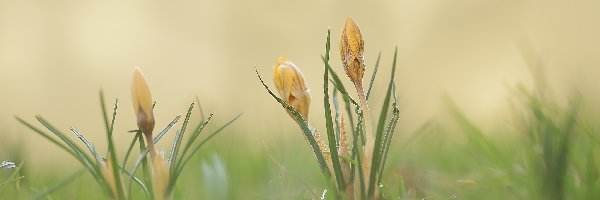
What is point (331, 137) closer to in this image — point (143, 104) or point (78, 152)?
point (143, 104)

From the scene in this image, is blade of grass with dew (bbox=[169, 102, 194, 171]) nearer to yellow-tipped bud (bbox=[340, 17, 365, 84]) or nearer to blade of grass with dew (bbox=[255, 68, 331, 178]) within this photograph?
blade of grass with dew (bbox=[255, 68, 331, 178])

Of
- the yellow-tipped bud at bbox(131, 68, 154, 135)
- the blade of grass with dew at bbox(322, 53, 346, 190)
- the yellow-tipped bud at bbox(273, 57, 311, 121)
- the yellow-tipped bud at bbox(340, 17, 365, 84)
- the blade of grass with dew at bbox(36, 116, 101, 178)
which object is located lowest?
the blade of grass with dew at bbox(36, 116, 101, 178)

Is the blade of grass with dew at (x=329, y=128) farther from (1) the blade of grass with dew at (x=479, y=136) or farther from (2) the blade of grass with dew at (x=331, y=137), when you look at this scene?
(1) the blade of grass with dew at (x=479, y=136)

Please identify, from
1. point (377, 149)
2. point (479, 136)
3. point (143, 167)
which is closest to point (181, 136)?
point (143, 167)

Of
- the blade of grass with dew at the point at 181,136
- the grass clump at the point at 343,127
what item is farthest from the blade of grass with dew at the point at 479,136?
the blade of grass with dew at the point at 181,136

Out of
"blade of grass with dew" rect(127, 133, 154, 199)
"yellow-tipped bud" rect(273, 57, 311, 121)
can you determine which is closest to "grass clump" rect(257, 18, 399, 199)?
"yellow-tipped bud" rect(273, 57, 311, 121)

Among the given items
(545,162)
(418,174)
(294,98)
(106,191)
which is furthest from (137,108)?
(418,174)
